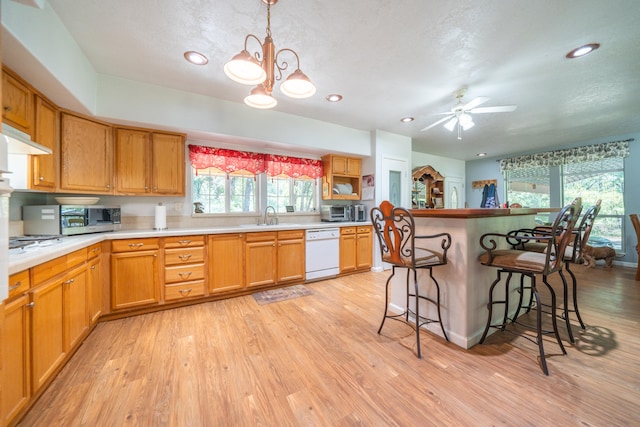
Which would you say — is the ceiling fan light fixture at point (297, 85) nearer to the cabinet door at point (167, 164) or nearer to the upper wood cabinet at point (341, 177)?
the cabinet door at point (167, 164)

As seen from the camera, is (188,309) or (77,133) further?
(188,309)

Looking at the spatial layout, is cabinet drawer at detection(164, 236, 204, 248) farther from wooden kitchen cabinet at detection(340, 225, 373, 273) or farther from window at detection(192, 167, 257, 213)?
wooden kitchen cabinet at detection(340, 225, 373, 273)

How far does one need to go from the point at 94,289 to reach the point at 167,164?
1.51 m

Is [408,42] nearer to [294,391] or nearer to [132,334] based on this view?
[294,391]

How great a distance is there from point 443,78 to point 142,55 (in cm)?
297

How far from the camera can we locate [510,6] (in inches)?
65.2

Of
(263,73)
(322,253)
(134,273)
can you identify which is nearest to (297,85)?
(263,73)

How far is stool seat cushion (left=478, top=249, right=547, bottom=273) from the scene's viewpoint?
67.3 inches

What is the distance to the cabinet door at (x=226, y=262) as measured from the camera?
297 centimetres

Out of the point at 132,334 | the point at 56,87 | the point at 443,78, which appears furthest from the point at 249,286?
the point at 443,78

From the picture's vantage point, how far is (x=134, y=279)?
2.56m

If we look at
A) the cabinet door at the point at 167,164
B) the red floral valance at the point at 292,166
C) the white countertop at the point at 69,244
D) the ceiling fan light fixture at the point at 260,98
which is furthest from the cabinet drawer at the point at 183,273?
the ceiling fan light fixture at the point at 260,98

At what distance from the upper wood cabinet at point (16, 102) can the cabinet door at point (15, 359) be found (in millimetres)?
1319

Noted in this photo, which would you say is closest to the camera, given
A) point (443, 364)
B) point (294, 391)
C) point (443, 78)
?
point (294, 391)
